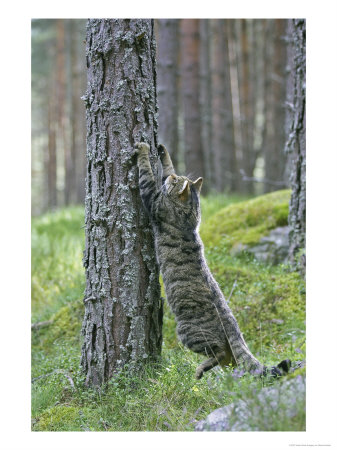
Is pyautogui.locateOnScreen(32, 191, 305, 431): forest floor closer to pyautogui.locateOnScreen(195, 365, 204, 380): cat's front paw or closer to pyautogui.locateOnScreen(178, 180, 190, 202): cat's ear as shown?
pyautogui.locateOnScreen(195, 365, 204, 380): cat's front paw

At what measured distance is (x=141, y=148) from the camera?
3.50 m

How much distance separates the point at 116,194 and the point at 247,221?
307 cm

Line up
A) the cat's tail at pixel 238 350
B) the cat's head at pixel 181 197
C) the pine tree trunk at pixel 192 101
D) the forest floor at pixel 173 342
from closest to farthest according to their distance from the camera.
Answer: the forest floor at pixel 173 342, the cat's tail at pixel 238 350, the cat's head at pixel 181 197, the pine tree trunk at pixel 192 101

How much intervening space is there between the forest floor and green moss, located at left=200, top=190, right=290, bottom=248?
1 cm

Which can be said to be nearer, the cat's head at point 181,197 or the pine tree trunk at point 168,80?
the cat's head at point 181,197

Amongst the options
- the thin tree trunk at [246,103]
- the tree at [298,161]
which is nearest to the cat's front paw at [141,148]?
the tree at [298,161]

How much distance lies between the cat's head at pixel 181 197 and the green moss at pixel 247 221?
1.73m

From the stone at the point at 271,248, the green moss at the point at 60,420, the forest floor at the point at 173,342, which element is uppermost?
the stone at the point at 271,248

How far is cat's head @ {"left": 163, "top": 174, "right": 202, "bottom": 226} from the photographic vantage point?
12.6 ft

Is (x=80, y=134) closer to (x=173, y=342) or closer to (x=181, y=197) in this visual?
(x=173, y=342)

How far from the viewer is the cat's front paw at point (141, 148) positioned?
3.50 metres

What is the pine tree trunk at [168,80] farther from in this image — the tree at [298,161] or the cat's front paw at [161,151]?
the cat's front paw at [161,151]

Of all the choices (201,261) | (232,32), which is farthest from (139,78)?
(232,32)
